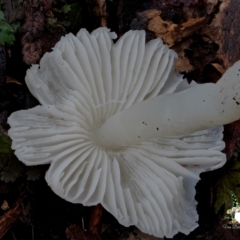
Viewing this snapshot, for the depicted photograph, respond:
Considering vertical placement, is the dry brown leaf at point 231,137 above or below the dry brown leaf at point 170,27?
below

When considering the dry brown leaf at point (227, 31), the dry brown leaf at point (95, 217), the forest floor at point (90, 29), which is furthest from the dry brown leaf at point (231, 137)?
the dry brown leaf at point (95, 217)

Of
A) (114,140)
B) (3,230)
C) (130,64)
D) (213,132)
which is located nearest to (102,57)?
(130,64)

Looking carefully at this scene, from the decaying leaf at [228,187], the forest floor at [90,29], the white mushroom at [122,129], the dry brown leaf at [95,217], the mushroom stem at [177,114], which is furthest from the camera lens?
the decaying leaf at [228,187]

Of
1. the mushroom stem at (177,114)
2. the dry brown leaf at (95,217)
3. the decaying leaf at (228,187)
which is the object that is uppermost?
the mushroom stem at (177,114)

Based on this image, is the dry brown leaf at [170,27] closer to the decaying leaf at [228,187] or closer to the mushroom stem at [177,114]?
the mushroom stem at [177,114]

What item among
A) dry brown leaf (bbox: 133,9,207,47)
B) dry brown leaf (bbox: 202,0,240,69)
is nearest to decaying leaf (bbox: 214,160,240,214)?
dry brown leaf (bbox: 202,0,240,69)

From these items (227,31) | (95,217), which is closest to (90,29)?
(227,31)

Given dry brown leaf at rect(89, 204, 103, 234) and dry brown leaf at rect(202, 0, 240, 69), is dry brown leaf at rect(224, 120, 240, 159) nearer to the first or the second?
dry brown leaf at rect(202, 0, 240, 69)
